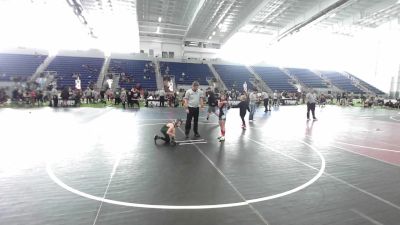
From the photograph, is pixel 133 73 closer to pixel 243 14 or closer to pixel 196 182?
pixel 243 14

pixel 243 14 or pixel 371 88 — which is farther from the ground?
pixel 243 14

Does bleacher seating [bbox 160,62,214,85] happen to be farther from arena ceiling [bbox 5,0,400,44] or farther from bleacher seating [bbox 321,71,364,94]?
bleacher seating [bbox 321,71,364,94]

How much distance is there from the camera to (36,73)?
32.8 m

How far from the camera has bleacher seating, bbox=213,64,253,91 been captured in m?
39.1

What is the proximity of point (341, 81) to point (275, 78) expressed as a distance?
11854 millimetres

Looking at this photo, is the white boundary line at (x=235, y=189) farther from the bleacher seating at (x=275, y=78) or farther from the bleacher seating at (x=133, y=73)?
the bleacher seating at (x=275, y=78)

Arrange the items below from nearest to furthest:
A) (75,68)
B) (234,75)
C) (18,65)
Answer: (18,65)
(75,68)
(234,75)

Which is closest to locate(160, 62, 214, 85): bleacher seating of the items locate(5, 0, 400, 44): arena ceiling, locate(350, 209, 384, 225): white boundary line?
locate(5, 0, 400, 44): arena ceiling

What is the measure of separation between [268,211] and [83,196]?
3.05m

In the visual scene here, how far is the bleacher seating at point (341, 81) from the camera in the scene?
141 feet

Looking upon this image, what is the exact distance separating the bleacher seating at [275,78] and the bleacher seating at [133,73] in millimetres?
17760

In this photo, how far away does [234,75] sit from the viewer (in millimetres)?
41688

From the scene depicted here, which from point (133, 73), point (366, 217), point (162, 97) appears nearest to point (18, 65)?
point (133, 73)

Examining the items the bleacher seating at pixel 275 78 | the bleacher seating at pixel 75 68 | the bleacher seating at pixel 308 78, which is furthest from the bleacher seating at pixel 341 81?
the bleacher seating at pixel 75 68
